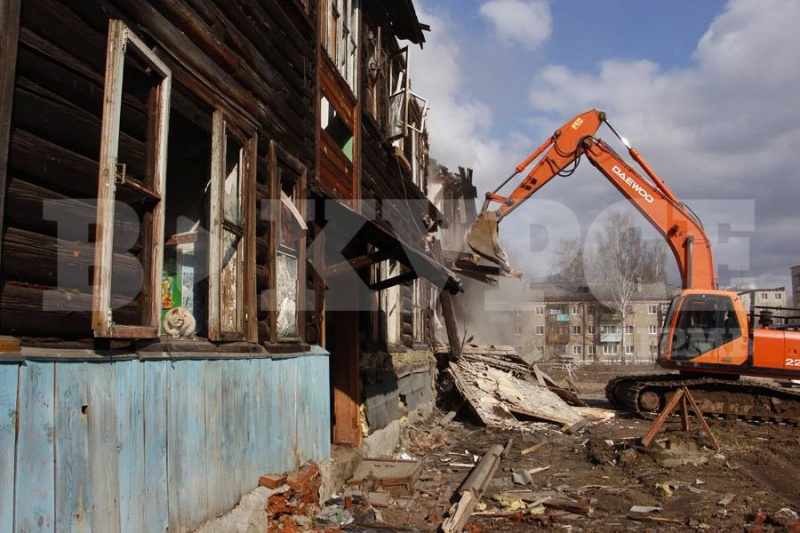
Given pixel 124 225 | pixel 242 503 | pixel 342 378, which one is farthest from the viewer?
pixel 342 378

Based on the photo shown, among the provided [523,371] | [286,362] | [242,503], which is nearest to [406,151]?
A: [523,371]

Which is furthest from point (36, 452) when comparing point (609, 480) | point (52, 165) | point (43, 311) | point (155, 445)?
point (609, 480)

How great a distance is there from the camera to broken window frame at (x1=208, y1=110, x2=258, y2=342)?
201 inches

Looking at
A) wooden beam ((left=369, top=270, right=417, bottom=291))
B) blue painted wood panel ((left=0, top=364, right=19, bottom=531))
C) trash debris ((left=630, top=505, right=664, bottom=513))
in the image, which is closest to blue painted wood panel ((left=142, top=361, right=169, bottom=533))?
blue painted wood panel ((left=0, top=364, right=19, bottom=531))

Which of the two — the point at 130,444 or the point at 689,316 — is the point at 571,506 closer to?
the point at 130,444

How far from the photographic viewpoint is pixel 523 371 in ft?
60.1

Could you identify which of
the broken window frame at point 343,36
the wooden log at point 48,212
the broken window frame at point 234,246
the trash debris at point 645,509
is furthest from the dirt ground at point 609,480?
the broken window frame at point 343,36

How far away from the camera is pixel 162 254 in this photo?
4.04 meters

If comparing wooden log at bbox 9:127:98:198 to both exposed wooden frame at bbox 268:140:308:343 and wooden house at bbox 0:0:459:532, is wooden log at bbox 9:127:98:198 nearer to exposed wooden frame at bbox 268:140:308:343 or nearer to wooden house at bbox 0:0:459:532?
wooden house at bbox 0:0:459:532

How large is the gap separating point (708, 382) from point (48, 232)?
16.2m

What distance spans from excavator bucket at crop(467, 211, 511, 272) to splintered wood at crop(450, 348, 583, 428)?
9.35ft

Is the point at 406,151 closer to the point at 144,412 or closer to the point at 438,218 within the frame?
the point at 438,218

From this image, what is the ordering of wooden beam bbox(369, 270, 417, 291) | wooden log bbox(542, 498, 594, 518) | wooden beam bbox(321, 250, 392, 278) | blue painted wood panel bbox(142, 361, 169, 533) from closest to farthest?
blue painted wood panel bbox(142, 361, 169, 533) → wooden log bbox(542, 498, 594, 518) → wooden beam bbox(321, 250, 392, 278) → wooden beam bbox(369, 270, 417, 291)

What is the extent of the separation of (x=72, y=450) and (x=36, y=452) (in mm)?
245
